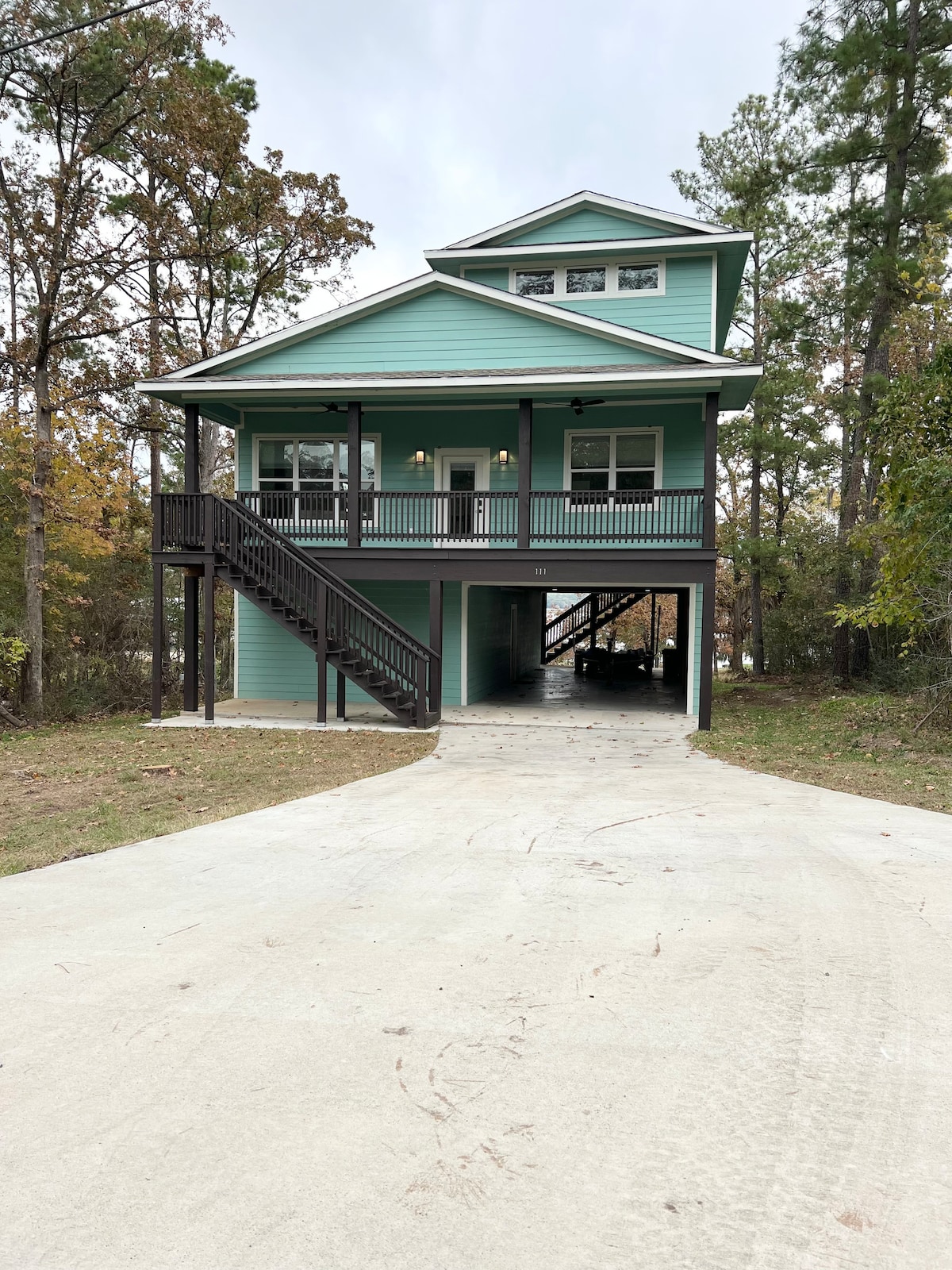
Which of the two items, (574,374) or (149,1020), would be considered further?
(574,374)

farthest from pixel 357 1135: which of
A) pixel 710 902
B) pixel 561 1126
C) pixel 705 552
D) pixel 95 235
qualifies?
pixel 95 235

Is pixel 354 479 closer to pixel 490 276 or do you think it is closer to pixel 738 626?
pixel 490 276

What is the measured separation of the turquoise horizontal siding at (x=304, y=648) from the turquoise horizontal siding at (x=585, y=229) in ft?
26.0

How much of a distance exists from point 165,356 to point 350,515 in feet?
29.2

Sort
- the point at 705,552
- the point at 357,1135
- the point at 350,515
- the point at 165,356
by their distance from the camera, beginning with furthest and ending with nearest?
the point at 165,356
the point at 350,515
the point at 705,552
the point at 357,1135

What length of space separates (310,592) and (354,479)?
98.1 inches

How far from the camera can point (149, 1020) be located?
3.09m

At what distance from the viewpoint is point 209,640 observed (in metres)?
13.0

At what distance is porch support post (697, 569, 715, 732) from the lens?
12.8 meters

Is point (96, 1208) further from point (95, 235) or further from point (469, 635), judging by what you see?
point (95, 235)

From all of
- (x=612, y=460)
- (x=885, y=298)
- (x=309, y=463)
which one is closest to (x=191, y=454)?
(x=309, y=463)

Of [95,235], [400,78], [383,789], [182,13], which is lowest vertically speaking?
[383,789]

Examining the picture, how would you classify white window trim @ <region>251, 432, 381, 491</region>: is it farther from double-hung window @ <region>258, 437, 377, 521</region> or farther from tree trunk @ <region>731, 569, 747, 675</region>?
tree trunk @ <region>731, 569, 747, 675</region>

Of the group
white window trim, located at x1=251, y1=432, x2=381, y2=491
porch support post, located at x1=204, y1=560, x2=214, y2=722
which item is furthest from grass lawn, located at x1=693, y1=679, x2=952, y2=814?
white window trim, located at x1=251, y1=432, x2=381, y2=491
